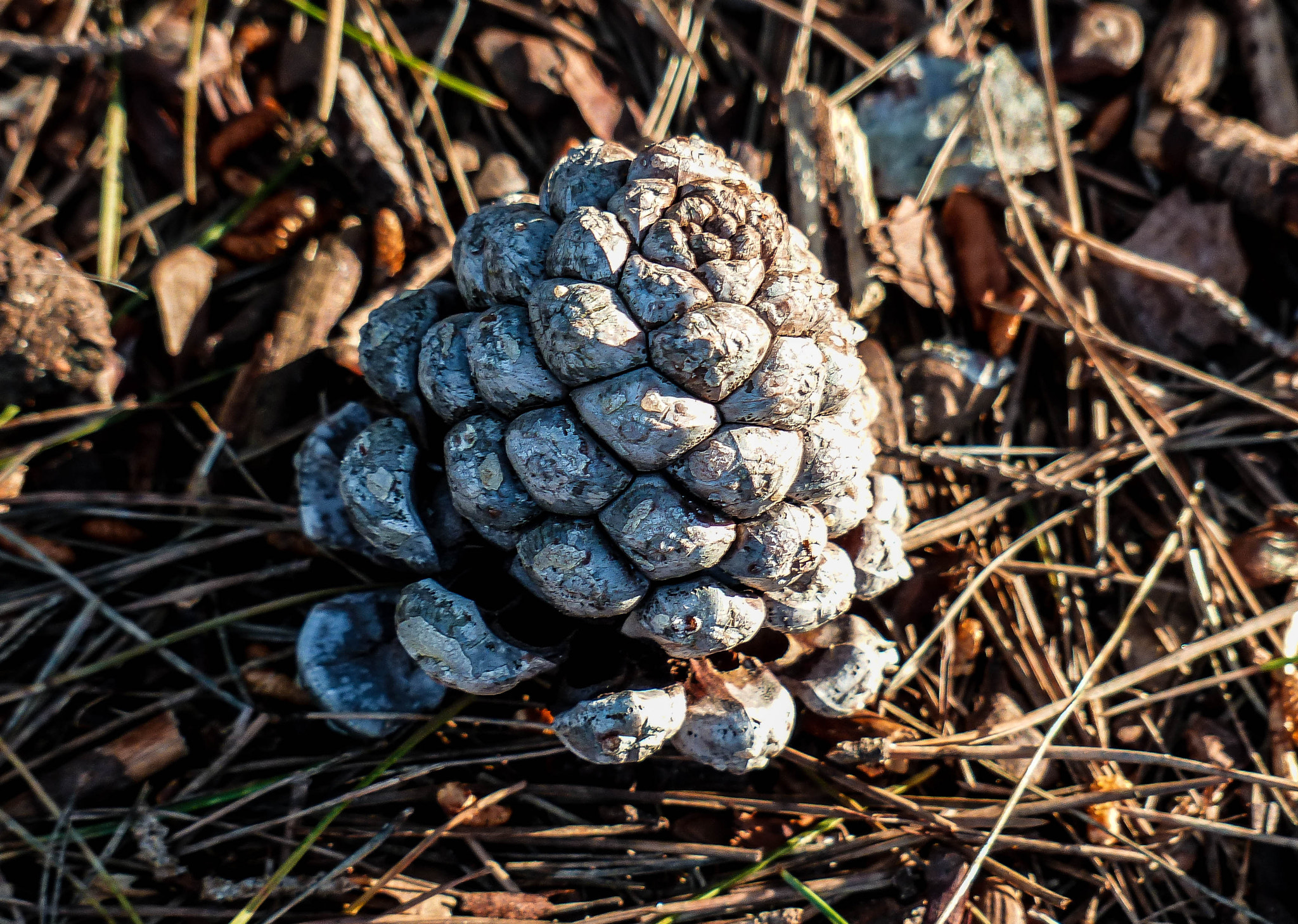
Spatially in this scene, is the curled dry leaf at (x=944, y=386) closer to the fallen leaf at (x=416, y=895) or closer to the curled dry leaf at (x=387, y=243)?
the curled dry leaf at (x=387, y=243)

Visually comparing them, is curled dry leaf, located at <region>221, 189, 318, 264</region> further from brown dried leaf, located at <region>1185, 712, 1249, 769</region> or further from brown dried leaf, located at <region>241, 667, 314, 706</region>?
brown dried leaf, located at <region>1185, 712, 1249, 769</region>

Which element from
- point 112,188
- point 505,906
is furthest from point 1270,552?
point 112,188

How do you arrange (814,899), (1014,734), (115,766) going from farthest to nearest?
1. (1014,734)
2. (115,766)
3. (814,899)

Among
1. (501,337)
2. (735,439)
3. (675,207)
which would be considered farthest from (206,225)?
(735,439)

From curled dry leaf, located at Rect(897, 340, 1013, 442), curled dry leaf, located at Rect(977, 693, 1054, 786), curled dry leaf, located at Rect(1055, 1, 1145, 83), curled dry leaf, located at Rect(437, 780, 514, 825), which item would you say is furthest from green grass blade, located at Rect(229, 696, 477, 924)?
curled dry leaf, located at Rect(1055, 1, 1145, 83)

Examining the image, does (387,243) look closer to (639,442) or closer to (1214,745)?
(639,442)

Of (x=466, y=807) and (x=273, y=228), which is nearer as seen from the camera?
(x=466, y=807)

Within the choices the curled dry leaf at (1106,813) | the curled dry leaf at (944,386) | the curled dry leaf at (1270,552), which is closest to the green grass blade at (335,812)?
the curled dry leaf at (944,386)
